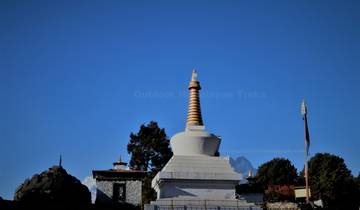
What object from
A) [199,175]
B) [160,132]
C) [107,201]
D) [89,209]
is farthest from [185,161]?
[160,132]

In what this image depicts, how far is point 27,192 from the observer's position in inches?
1140

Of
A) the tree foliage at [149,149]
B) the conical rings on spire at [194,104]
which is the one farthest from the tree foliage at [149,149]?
the conical rings on spire at [194,104]

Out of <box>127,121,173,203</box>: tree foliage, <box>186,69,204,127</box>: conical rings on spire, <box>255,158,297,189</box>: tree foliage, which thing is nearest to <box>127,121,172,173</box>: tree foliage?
<box>127,121,173,203</box>: tree foliage

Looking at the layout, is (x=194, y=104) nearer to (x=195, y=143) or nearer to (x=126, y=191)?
(x=195, y=143)

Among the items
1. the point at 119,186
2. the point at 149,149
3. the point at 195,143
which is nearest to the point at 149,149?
the point at 149,149

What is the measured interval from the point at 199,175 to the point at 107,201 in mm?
8864

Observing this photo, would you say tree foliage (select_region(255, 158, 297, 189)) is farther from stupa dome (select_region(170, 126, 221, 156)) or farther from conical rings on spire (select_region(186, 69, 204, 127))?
stupa dome (select_region(170, 126, 221, 156))

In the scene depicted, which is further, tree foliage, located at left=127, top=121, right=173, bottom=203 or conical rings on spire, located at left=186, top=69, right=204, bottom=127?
tree foliage, located at left=127, top=121, right=173, bottom=203

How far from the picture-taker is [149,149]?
48812 mm

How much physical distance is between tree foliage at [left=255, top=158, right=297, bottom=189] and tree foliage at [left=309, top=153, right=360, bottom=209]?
303 inches

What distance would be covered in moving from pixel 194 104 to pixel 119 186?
8273mm

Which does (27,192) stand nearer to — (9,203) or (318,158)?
(9,203)

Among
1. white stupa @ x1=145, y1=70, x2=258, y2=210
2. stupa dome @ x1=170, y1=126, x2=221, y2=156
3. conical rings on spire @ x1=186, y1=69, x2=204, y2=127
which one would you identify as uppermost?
conical rings on spire @ x1=186, y1=69, x2=204, y2=127

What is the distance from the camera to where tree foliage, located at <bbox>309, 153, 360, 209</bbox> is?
43531mm
